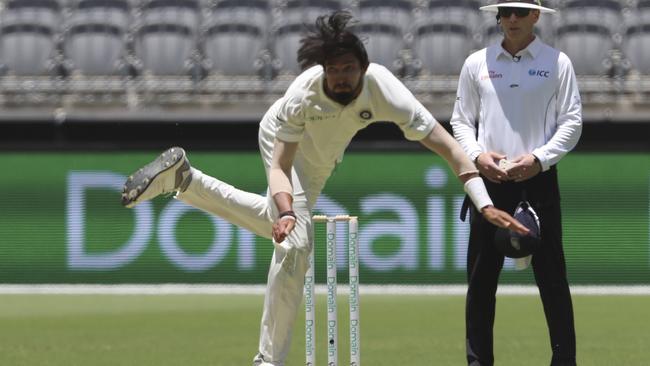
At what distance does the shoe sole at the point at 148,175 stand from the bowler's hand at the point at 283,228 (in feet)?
3.68

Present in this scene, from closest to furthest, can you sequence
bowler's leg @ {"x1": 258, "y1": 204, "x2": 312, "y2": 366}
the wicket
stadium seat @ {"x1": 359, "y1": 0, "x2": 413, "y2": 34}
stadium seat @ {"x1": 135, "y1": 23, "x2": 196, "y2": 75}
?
A: the wicket
bowler's leg @ {"x1": 258, "y1": 204, "x2": 312, "y2": 366}
stadium seat @ {"x1": 135, "y1": 23, "x2": 196, "y2": 75}
stadium seat @ {"x1": 359, "y1": 0, "x2": 413, "y2": 34}

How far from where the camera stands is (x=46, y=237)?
1298 centimetres

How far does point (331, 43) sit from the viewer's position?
18.5 feet

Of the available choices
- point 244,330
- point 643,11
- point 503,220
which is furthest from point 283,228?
point 643,11

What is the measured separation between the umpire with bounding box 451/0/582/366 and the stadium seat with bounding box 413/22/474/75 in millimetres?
8235

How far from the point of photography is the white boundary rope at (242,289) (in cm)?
1258

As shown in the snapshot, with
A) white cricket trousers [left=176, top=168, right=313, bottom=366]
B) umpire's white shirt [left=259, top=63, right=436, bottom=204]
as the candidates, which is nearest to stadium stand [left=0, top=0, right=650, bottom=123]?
white cricket trousers [left=176, top=168, right=313, bottom=366]

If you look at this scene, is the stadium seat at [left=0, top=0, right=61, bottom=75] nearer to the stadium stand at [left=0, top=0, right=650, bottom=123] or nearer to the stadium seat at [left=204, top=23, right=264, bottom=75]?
the stadium stand at [left=0, top=0, right=650, bottom=123]

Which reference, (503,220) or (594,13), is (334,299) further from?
(594,13)

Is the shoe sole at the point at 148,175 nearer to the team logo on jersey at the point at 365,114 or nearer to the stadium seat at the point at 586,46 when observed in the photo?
the team logo on jersey at the point at 365,114

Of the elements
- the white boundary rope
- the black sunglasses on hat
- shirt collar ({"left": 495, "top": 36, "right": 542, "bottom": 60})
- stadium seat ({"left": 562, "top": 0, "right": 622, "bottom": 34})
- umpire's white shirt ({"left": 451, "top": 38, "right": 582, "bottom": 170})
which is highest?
the black sunglasses on hat

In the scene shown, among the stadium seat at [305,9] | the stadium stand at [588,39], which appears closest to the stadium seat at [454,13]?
the stadium stand at [588,39]

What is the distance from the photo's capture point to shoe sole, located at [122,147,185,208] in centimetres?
669

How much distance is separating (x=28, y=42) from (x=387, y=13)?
13.0 ft
